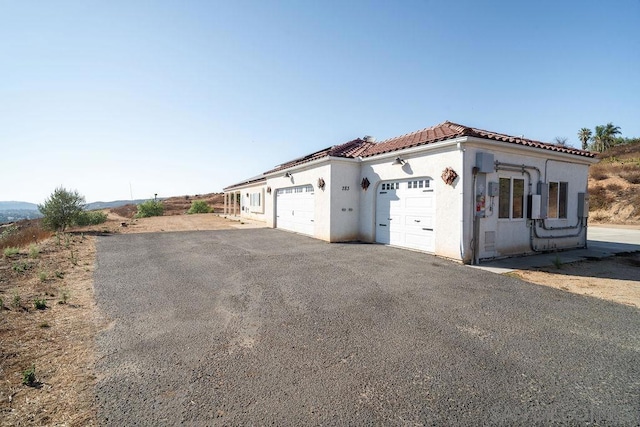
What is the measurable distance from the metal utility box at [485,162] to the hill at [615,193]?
84.8 ft

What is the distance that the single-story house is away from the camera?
8844 millimetres

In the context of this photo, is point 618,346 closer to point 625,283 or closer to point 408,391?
point 408,391

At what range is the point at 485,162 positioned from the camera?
28.5ft

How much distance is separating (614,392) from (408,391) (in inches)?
80.8

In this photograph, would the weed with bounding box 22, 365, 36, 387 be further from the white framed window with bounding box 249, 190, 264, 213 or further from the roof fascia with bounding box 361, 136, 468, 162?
the white framed window with bounding box 249, 190, 264, 213

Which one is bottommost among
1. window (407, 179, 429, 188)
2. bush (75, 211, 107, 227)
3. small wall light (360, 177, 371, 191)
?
bush (75, 211, 107, 227)

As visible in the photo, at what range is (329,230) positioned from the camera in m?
12.8

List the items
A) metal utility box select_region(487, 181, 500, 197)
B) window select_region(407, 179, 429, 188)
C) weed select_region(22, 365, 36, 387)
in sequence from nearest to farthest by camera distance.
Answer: weed select_region(22, 365, 36, 387), metal utility box select_region(487, 181, 500, 197), window select_region(407, 179, 429, 188)

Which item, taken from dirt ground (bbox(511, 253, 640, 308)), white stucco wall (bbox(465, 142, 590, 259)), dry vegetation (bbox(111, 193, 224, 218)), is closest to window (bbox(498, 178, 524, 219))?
white stucco wall (bbox(465, 142, 590, 259))

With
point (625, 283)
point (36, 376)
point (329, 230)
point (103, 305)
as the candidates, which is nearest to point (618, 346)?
point (625, 283)

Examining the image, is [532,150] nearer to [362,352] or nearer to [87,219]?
[362,352]

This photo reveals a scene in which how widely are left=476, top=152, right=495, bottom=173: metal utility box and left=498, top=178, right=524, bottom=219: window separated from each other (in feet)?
3.67

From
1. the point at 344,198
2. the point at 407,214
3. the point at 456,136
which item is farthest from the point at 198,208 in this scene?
the point at 456,136

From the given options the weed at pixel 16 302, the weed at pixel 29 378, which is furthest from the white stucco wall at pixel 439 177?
the weed at pixel 16 302
